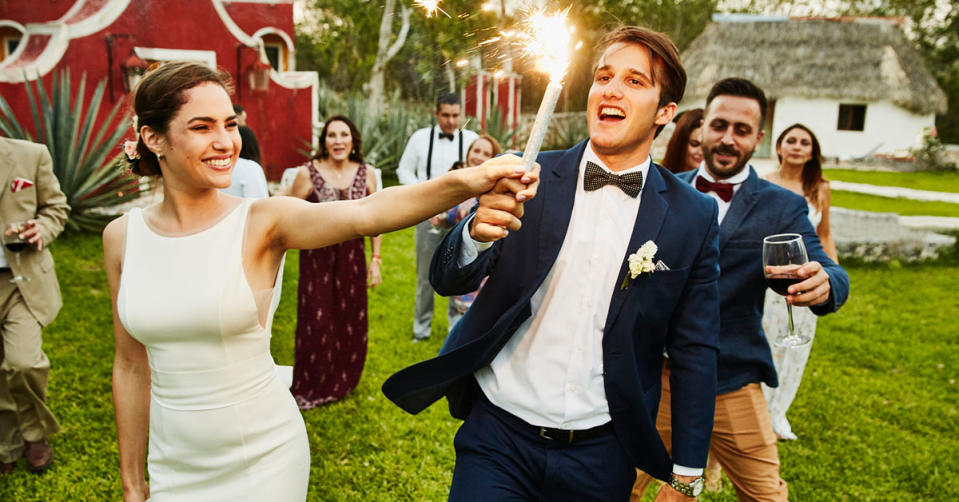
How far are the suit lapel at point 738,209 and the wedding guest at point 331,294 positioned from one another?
3.18 meters

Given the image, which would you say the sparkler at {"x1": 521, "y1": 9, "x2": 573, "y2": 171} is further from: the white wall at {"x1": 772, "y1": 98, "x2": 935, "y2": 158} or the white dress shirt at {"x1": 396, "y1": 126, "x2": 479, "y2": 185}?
the white wall at {"x1": 772, "y1": 98, "x2": 935, "y2": 158}

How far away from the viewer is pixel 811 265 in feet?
9.52

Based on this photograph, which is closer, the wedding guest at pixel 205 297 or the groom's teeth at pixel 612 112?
the wedding guest at pixel 205 297

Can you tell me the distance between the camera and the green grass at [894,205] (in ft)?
58.2

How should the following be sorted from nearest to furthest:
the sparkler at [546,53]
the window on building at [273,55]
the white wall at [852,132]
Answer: the sparkler at [546,53], the window on building at [273,55], the white wall at [852,132]

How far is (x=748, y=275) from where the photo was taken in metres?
3.34

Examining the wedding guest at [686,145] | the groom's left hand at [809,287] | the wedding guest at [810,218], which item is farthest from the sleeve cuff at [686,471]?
the wedding guest at [810,218]

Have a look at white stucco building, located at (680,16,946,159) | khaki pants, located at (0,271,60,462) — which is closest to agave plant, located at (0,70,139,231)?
khaki pants, located at (0,271,60,462)

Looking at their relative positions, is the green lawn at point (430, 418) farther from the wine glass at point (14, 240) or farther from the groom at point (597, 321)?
the groom at point (597, 321)

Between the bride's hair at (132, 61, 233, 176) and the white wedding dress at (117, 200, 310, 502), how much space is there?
1.18 feet

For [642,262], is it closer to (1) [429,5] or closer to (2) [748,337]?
(1) [429,5]

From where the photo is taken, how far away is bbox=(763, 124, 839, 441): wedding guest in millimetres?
5285

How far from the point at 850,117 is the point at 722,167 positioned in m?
35.8

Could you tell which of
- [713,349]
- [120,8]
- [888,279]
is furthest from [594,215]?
[120,8]
